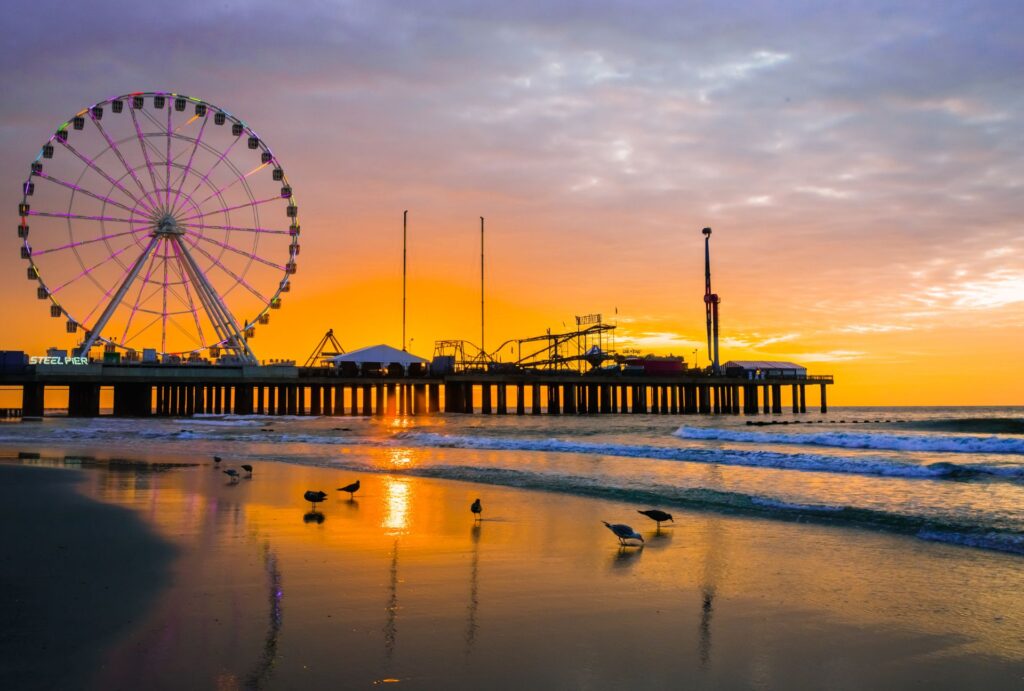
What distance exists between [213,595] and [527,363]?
8236cm

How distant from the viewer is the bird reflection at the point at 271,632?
4457mm

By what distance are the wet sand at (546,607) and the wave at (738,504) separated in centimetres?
70

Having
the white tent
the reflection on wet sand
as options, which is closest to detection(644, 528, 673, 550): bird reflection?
the reflection on wet sand

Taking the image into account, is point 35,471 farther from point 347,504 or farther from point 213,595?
point 213,595

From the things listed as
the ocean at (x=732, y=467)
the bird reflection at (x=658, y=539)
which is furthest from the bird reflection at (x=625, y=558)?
the ocean at (x=732, y=467)

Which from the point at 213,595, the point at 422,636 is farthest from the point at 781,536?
the point at 213,595

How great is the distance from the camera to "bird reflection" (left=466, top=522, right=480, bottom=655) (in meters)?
5.29

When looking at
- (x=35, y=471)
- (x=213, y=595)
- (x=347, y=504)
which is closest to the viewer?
(x=213, y=595)

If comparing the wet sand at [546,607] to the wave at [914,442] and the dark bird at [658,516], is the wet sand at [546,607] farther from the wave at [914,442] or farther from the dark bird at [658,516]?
the wave at [914,442]

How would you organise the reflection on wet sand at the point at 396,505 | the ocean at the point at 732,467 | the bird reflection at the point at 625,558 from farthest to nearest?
the ocean at the point at 732,467 < the reflection on wet sand at the point at 396,505 < the bird reflection at the point at 625,558

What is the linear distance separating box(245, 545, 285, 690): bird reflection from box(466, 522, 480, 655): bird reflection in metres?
1.21

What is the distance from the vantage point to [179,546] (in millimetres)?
8617

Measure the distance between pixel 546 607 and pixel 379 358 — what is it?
2646 inches

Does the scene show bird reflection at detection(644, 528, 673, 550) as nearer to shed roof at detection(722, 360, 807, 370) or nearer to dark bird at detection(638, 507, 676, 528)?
dark bird at detection(638, 507, 676, 528)
